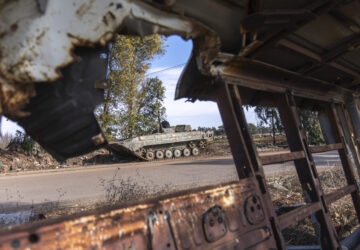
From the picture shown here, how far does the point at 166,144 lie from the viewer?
798 inches

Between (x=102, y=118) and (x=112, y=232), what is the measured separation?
51.0 ft

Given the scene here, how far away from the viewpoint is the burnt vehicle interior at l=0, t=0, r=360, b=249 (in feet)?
3.78

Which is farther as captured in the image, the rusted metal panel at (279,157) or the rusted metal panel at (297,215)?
the rusted metal panel at (279,157)

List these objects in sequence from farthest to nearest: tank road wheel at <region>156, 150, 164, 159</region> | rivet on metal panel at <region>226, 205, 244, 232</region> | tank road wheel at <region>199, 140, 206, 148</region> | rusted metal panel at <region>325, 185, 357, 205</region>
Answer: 1. tank road wheel at <region>199, 140, 206, 148</region>
2. tank road wheel at <region>156, 150, 164, 159</region>
3. rusted metal panel at <region>325, 185, 357, 205</region>
4. rivet on metal panel at <region>226, 205, 244, 232</region>

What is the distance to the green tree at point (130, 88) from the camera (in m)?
16.5

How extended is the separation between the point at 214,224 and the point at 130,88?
1735cm

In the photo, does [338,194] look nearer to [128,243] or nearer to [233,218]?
[233,218]

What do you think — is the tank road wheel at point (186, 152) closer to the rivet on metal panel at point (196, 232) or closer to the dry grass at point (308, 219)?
the dry grass at point (308, 219)

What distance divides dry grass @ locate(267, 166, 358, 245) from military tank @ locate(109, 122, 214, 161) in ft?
41.3

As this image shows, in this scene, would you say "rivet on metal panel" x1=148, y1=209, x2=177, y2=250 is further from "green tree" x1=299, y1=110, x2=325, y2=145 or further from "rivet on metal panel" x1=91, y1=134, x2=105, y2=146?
"green tree" x1=299, y1=110, x2=325, y2=145

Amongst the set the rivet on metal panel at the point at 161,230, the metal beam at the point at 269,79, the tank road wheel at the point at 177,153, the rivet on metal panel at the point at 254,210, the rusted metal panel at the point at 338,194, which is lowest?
the rusted metal panel at the point at 338,194

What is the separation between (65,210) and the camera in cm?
502

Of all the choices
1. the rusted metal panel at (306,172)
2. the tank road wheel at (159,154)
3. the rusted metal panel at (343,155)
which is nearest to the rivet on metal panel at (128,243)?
the rusted metal panel at (306,172)

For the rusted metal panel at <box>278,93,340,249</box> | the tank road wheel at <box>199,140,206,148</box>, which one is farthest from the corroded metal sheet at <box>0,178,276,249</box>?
the tank road wheel at <box>199,140,206,148</box>
